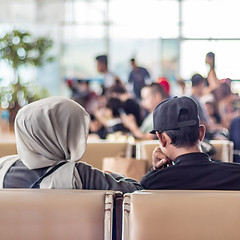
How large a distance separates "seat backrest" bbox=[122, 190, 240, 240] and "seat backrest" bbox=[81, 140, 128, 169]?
2.17 m

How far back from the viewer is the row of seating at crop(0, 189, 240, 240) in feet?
5.05

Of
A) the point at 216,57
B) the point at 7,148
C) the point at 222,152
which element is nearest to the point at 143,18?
the point at 216,57

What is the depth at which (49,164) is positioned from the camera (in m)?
2.06

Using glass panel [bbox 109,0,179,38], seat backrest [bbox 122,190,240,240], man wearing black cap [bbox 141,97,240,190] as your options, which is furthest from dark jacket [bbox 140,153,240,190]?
glass panel [bbox 109,0,179,38]

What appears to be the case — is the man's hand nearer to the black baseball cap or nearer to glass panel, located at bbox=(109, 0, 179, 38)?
the black baseball cap

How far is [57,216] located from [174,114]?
81cm

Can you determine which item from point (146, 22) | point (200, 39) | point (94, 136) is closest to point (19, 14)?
point (146, 22)

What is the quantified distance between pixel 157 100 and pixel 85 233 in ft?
12.0

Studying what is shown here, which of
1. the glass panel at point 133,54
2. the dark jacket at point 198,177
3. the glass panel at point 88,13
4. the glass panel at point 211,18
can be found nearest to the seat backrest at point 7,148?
the dark jacket at point 198,177

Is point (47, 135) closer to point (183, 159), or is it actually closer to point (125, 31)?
point (183, 159)

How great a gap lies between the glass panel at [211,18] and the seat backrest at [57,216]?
12.0m

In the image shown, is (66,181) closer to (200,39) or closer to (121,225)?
(121,225)

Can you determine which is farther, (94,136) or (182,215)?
(94,136)

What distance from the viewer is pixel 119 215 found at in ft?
5.51
